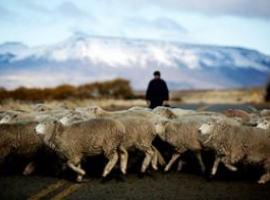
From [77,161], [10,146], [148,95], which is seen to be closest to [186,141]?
[77,161]

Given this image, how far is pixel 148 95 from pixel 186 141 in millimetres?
6266

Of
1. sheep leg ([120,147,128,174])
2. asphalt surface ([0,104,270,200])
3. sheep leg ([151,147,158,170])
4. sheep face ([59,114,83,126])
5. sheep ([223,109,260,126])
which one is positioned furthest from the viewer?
sheep ([223,109,260,126])

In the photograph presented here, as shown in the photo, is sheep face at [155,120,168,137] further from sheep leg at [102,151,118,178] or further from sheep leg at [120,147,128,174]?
sheep leg at [102,151,118,178]

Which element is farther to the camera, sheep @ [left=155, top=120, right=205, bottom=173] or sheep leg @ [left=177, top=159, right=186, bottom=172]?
sheep leg @ [left=177, top=159, right=186, bottom=172]

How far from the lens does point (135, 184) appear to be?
11.7 m

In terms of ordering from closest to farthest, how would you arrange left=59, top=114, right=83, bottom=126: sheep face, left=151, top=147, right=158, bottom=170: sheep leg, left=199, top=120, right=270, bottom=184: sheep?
left=199, top=120, right=270, bottom=184: sheep
left=59, top=114, right=83, bottom=126: sheep face
left=151, top=147, right=158, bottom=170: sheep leg

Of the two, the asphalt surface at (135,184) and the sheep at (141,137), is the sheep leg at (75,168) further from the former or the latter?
the sheep at (141,137)

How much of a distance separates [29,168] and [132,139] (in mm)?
2003

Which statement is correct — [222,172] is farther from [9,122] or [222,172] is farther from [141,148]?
[9,122]

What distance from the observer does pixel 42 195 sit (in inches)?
420

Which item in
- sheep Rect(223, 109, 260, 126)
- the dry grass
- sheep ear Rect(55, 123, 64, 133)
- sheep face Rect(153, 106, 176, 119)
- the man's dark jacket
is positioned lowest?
the dry grass

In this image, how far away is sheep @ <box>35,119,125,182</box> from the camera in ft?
40.0

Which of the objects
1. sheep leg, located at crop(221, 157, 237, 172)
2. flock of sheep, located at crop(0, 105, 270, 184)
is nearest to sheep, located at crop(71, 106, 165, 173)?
flock of sheep, located at crop(0, 105, 270, 184)

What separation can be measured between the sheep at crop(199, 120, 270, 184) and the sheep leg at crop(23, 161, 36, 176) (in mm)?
3196
